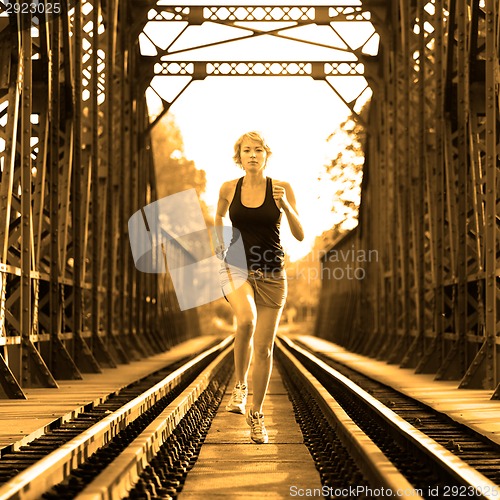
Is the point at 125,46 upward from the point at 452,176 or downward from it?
upward

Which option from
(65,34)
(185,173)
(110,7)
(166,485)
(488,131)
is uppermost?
(185,173)

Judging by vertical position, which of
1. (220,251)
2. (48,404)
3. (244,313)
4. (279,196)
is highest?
(279,196)

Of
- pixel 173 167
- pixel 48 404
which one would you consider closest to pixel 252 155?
pixel 48 404

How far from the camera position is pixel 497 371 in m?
12.6

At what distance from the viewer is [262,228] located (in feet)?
24.9

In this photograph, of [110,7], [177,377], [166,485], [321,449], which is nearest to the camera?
[166,485]

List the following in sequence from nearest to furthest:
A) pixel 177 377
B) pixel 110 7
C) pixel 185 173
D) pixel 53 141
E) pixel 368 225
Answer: pixel 177 377 < pixel 53 141 < pixel 110 7 < pixel 368 225 < pixel 185 173

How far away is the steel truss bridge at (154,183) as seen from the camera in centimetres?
1320

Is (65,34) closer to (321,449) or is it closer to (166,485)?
(321,449)

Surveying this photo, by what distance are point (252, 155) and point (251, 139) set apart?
98 millimetres

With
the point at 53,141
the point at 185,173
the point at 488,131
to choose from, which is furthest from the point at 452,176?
the point at 185,173

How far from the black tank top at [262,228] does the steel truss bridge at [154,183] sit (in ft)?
14.5

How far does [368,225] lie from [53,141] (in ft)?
56.5

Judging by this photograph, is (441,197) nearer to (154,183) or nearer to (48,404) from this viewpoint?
(48,404)
